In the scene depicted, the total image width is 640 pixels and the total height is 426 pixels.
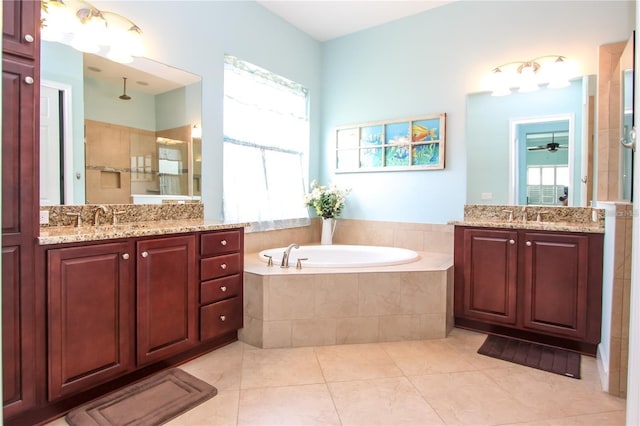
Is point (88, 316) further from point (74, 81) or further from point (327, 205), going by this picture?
point (327, 205)

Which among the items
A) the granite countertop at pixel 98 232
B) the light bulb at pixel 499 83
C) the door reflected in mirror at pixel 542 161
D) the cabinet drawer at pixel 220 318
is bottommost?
the cabinet drawer at pixel 220 318

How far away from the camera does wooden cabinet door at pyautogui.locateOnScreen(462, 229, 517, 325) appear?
2754 millimetres

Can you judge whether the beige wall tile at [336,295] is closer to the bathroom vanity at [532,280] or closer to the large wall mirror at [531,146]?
the bathroom vanity at [532,280]

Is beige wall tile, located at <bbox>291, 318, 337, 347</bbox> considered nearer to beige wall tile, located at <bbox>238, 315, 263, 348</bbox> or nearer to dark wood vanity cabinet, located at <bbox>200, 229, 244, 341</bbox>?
beige wall tile, located at <bbox>238, 315, 263, 348</bbox>

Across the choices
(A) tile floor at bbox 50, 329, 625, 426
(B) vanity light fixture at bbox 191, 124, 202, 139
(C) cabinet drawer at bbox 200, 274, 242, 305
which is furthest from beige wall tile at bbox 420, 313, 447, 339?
(B) vanity light fixture at bbox 191, 124, 202, 139

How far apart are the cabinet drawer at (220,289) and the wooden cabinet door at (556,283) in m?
2.07

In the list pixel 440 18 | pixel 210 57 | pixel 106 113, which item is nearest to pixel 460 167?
pixel 440 18

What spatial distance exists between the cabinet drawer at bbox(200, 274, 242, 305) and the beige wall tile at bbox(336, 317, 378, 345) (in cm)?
76

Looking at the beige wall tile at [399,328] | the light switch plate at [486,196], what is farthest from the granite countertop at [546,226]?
the beige wall tile at [399,328]

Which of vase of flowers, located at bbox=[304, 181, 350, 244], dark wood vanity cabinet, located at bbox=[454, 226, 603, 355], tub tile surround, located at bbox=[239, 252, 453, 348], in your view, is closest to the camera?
dark wood vanity cabinet, located at bbox=[454, 226, 603, 355]

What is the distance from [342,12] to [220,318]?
3.04m

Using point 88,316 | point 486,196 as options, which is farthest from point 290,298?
point 486,196

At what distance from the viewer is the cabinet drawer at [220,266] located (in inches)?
95.2

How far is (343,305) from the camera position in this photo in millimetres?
2688
